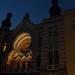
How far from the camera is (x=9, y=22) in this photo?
1469 inches

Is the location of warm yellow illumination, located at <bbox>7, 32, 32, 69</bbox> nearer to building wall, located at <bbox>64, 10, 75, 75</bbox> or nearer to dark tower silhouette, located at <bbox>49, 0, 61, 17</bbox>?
building wall, located at <bbox>64, 10, 75, 75</bbox>

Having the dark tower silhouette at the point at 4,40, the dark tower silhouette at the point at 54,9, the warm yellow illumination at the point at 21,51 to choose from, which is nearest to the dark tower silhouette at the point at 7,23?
the dark tower silhouette at the point at 4,40

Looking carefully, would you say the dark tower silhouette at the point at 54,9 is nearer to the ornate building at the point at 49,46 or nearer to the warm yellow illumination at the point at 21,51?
the ornate building at the point at 49,46

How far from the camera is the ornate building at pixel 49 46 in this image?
84.7 feet

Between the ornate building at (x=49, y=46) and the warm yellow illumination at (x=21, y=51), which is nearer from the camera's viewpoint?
the ornate building at (x=49, y=46)

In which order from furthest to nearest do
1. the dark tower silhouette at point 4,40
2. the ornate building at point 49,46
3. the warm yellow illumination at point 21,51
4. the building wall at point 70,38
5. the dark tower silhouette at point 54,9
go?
the dark tower silhouette at point 54,9 < the dark tower silhouette at point 4,40 < the warm yellow illumination at point 21,51 < the ornate building at point 49,46 < the building wall at point 70,38

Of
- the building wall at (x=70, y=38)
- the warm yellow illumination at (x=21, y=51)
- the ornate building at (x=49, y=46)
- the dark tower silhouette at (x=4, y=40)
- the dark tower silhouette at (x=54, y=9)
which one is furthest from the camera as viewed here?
the dark tower silhouette at (x=54, y=9)

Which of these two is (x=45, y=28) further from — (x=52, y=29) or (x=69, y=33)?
(x=69, y=33)

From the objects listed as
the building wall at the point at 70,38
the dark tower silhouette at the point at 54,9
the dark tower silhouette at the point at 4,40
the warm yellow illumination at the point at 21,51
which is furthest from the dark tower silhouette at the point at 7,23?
the building wall at the point at 70,38

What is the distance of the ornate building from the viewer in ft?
84.7

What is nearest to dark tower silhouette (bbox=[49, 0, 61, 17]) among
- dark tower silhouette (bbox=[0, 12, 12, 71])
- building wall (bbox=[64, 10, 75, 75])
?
building wall (bbox=[64, 10, 75, 75])

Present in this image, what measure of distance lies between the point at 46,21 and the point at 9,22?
1103 cm

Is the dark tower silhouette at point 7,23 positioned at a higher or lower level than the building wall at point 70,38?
higher

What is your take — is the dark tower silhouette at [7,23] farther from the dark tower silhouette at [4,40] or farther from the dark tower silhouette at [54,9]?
the dark tower silhouette at [54,9]
